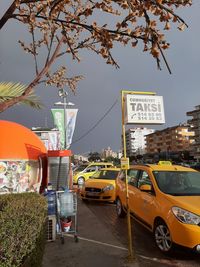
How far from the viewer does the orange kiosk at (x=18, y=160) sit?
8.86 meters

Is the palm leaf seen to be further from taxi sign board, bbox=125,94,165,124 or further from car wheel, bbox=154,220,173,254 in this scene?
car wheel, bbox=154,220,173,254

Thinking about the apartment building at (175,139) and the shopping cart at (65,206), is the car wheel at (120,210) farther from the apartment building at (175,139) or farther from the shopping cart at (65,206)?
the apartment building at (175,139)

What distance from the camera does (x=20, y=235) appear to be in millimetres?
3082

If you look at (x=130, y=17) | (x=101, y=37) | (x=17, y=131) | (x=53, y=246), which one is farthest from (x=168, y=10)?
(x=17, y=131)

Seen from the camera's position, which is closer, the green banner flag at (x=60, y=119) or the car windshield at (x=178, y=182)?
the car windshield at (x=178, y=182)

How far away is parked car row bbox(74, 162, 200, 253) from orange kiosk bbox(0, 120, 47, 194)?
2612mm

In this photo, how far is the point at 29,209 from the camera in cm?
360

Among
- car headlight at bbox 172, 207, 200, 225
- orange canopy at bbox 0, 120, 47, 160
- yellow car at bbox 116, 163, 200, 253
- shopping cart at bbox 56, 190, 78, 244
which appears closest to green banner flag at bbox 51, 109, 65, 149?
orange canopy at bbox 0, 120, 47, 160

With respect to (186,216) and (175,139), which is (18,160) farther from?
(175,139)

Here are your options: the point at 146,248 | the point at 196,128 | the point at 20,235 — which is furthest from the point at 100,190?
the point at 196,128

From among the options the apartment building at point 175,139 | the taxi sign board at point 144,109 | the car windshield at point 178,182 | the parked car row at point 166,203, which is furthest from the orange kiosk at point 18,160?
the apartment building at point 175,139

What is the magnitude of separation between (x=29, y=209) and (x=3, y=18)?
6.46 feet

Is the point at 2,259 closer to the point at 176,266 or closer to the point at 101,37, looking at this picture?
the point at 101,37

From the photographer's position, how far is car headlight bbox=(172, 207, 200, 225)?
5.64 meters
